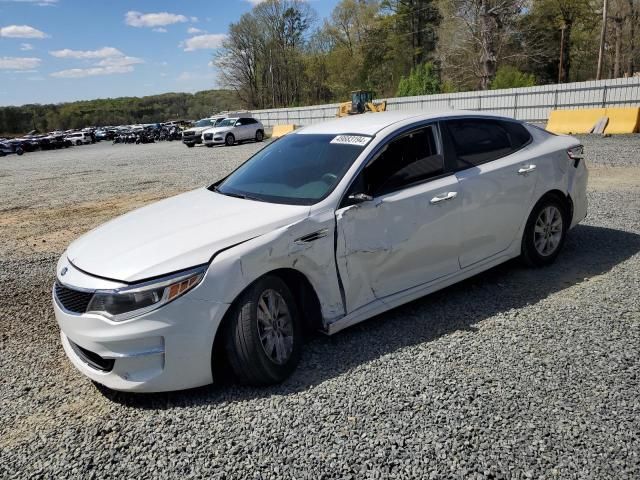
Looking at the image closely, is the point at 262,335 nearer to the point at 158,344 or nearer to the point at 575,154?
the point at 158,344

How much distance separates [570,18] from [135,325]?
54.0 metres

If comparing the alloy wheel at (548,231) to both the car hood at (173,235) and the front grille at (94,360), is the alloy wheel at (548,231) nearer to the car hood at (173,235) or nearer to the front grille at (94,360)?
the car hood at (173,235)

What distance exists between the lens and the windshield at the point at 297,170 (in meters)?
3.83

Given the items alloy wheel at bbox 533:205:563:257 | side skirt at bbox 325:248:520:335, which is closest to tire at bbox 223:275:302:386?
side skirt at bbox 325:248:520:335

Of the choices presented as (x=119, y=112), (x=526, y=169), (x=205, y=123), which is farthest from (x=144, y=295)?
(x=119, y=112)

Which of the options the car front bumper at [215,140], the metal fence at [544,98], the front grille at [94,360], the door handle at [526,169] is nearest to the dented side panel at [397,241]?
the door handle at [526,169]

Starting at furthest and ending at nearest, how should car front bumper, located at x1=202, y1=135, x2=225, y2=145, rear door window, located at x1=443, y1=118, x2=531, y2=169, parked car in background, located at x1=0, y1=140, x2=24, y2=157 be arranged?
parked car in background, located at x1=0, y1=140, x2=24, y2=157, car front bumper, located at x1=202, y1=135, x2=225, y2=145, rear door window, located at x1=443, y1=118, x2=531, y2=169

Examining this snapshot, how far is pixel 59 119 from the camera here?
99.6 m

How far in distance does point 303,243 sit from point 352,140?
112 centimetres

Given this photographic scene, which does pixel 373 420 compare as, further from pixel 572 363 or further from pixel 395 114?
pixel 395 114

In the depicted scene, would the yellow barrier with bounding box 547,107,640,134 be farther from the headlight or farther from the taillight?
the headlight

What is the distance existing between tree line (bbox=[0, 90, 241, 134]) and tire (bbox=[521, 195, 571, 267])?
7403cm

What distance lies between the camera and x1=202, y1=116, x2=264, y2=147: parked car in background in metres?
30.6

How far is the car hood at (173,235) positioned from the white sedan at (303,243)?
1cm
